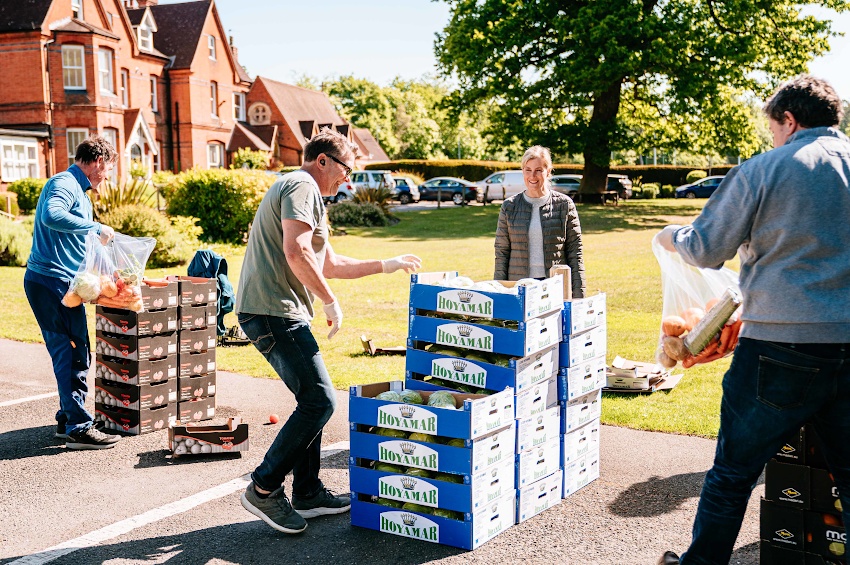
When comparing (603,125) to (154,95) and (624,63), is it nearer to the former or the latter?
(624,63)

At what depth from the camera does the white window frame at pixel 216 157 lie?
46375mm

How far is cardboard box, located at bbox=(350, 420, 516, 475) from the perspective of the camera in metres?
4.16

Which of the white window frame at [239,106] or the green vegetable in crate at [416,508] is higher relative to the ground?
the white window frame at [239,106]

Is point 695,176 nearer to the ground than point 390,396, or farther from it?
farther from it

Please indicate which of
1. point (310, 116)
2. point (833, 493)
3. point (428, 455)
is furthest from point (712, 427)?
point (310, 116)

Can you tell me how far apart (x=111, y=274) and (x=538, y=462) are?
3.76 meters

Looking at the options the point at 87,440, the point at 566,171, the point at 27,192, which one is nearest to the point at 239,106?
the point at 27,192

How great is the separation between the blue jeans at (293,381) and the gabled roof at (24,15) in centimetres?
3668

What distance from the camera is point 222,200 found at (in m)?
21.4

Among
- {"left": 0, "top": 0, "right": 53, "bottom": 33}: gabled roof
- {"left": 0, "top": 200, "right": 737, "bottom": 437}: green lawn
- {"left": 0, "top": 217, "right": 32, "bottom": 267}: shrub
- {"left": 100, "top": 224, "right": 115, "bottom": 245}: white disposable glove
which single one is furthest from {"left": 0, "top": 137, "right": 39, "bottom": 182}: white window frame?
{"left": 100, "top": 224, "right": 115, "bottom": 245}: white disposable glove

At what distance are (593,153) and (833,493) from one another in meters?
29.7

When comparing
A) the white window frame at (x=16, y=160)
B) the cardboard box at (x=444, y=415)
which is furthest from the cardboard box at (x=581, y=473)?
the white window frame at (x=16, y=160)

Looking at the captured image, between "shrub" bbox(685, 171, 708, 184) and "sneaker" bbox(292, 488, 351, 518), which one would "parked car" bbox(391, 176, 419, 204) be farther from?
"sneaker" bbox(292, 488, 351, 518)

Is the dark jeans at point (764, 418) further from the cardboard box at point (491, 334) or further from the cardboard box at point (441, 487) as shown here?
the cardboard box at point (491, 334)
